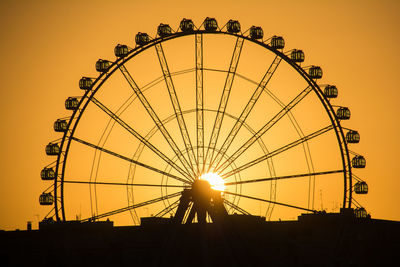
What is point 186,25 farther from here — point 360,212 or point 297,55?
point 360,212

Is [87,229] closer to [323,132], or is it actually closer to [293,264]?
[293,264]

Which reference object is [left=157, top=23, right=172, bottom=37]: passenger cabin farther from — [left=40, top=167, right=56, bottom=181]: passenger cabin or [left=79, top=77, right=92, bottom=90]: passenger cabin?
[left=40, top=167, right=56, bottom=181]: passenger cabin

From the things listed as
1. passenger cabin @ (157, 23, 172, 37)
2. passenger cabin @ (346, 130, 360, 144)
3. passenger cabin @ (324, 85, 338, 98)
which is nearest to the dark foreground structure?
passenger cabin @ (346, 130, 360, 144)

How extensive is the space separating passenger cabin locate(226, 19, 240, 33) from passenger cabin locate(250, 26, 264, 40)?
95 centimetres

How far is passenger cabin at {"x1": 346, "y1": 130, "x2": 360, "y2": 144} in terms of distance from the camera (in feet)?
183

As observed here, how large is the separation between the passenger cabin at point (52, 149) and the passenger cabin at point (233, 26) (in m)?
14.7

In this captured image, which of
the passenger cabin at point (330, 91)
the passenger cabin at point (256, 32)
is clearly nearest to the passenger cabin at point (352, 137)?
the passenger cabin at point (330, 91)

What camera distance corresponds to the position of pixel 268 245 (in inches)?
2386

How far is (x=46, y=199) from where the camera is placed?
53438 millimetres

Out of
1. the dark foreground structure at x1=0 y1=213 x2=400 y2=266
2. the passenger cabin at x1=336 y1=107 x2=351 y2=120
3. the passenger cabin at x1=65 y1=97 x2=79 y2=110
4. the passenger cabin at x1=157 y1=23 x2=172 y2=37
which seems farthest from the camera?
the dark foreground structure at x1=0 y1=213 x2=400 y2=266
